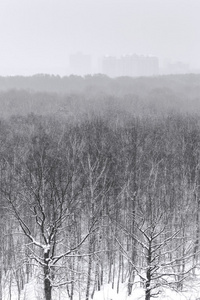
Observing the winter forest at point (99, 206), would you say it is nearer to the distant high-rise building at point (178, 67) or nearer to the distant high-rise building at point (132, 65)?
the distant high-rise building at point (132, 65)

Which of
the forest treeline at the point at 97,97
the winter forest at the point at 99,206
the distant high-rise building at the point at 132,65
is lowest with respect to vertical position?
the winter forest at the point at 99,206

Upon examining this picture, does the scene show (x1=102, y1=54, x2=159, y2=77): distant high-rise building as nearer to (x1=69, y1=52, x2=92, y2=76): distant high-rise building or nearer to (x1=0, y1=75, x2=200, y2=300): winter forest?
(x1=69, y1=52, x2=92, y2=76): distant high-rise building

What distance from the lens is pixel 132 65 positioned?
502ft

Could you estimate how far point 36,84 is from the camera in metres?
90.1

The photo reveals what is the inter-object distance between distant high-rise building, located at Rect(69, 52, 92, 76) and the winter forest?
14344 cm

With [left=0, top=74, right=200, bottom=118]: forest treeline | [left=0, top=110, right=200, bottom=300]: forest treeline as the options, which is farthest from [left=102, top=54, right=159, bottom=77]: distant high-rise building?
[left=0, top=110, right=200, bottom=300]: forest treeline

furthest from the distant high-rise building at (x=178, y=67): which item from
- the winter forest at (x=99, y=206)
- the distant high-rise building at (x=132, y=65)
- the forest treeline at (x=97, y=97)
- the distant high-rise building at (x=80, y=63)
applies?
the winter forest at (x=99, y=206)

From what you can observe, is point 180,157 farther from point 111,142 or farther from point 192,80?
point 192,80

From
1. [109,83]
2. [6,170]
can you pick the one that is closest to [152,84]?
[109,83]

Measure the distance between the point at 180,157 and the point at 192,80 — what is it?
7028 cm

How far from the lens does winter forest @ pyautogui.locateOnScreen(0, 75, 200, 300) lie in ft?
42.6

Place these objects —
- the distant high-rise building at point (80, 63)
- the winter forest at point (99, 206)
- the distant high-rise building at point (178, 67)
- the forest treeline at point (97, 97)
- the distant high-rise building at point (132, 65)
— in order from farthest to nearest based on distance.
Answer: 1. the distant high-rise building at point (80, 63)
2. the distant high-rise building at point (178, 67)
3. the distant high-rise building at point (132, 65)
4. the forest treeline at point (97, 97)
5. the winter forest at point (99, 206)

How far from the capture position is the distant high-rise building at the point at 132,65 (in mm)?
151750

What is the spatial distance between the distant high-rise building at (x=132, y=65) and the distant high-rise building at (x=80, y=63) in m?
40.5
